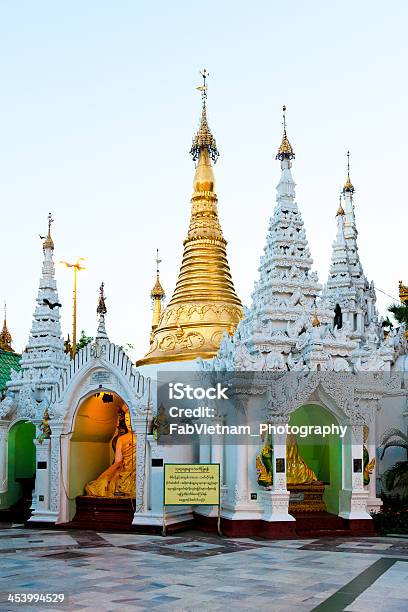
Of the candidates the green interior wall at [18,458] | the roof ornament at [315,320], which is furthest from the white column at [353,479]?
the green interior wall at [18,458]

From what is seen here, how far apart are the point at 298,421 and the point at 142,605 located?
9.48 meters

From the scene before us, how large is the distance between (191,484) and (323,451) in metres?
4.24

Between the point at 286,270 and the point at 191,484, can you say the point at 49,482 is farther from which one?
the point at 286,270

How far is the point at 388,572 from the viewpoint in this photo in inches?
474

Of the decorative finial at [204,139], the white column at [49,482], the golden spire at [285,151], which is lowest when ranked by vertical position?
the white column at [49,482]

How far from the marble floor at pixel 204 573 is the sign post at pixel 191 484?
2.64 ft

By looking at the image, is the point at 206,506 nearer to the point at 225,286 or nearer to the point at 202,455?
the point at 202,455

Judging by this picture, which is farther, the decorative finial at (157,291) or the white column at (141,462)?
the decorative finial at (157,291)

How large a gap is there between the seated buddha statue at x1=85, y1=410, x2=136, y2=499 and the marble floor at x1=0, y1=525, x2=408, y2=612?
2564mm

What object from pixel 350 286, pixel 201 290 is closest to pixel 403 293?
pixel 350 286

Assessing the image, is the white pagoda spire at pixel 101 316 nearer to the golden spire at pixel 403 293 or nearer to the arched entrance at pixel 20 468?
the arched entrance at pixel 20 468

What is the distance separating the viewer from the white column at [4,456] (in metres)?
21.3

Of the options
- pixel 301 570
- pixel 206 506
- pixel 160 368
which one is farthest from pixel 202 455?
pixel 301 570

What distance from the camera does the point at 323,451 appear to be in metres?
19.0
